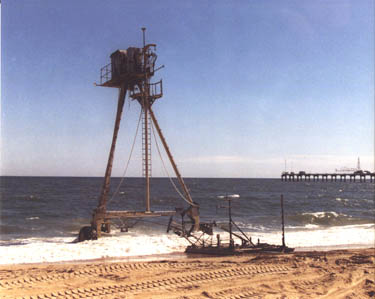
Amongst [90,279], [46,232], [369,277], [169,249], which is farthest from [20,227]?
[369,277]

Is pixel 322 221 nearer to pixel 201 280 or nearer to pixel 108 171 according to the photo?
pixel 108 171

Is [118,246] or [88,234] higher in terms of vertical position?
[88,234]

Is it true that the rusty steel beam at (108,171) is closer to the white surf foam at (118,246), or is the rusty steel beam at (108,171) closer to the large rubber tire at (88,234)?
the large rubber tire at (88,234)

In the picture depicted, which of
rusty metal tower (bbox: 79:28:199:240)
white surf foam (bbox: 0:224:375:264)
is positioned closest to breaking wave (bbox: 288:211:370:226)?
white surf foam (bbox: 0:224:375:264)

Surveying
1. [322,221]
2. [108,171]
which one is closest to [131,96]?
[108,171]

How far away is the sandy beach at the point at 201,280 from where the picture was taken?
11.3 metres

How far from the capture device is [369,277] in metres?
13.8

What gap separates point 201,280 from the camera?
41.4 feet

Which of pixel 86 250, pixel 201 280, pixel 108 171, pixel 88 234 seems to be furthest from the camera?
pixel 108 171

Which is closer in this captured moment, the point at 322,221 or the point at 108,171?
the point at 108,171

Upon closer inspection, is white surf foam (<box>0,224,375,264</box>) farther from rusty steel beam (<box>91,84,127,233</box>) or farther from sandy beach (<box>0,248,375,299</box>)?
sandy beach (<box>0,248,375,299</box>)

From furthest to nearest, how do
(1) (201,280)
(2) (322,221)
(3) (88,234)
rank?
(2) (322,221) → (3) (88,234) → (1) (201,280)

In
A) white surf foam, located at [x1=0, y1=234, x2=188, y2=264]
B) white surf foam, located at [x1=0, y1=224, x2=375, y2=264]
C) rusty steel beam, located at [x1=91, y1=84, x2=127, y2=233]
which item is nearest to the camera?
white surf foam, located at [x1=0, y1=234, x2=188, y2=264]

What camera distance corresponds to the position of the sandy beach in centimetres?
1134
